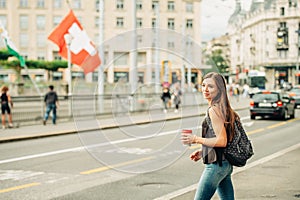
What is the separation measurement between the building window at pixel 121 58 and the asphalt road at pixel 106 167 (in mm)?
925

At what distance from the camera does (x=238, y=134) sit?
14.5 feet

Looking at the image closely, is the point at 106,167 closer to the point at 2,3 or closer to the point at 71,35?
the point at 71,35

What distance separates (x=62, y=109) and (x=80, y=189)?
48.4 ft

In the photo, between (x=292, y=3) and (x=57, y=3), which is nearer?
(x=292, y=3)

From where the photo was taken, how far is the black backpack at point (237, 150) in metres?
4.37

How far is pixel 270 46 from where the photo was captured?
52062 mm

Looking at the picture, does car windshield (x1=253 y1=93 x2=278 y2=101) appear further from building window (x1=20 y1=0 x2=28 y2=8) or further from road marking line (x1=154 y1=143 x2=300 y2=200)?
building window (x1=20 y1=0 x2=28 y2=8)

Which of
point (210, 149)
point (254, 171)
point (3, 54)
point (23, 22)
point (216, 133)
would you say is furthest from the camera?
point (23, 22)

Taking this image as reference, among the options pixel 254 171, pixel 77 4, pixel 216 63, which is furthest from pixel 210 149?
pixel 77 4

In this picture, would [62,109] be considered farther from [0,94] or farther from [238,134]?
[238,134]

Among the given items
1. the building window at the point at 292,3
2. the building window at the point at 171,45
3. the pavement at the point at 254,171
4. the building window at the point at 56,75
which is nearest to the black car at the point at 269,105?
the building window at the point at 292,3

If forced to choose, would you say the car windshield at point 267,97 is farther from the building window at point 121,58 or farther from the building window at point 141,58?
the building window at point 141,58

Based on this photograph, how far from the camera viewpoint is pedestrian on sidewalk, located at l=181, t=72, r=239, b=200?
4.33 m

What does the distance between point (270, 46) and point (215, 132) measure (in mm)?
Answer: 49785
